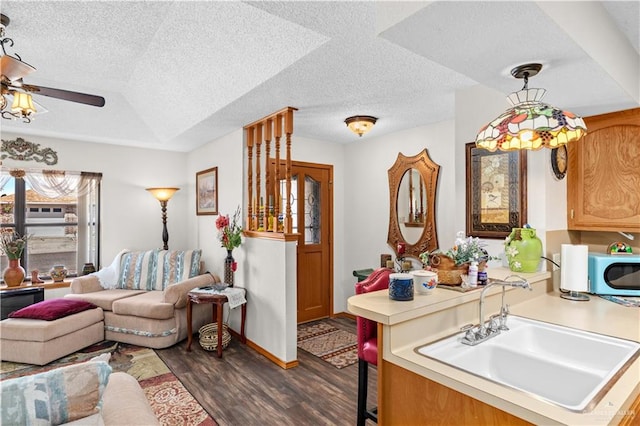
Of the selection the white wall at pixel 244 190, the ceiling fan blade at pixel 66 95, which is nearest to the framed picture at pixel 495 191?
the white wall at pixel 244 190

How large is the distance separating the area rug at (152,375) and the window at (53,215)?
4.83ft

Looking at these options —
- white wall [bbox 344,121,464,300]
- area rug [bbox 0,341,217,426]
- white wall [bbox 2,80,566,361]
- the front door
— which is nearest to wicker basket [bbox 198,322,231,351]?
white wall [bbox 2,80,566,361]

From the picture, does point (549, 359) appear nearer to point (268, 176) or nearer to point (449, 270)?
point (449, 270)

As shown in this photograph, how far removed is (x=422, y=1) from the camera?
1.15m

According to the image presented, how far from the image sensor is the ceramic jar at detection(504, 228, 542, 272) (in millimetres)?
2229

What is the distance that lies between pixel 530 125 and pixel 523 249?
965mm

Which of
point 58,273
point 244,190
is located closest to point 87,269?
point 58,273

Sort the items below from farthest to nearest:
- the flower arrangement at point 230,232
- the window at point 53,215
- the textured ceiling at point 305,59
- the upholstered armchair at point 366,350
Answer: the window at point 53,215
the flower arrangement at point 230,232
the upholstered armchair at point 366,350
the textured ceiling at point 305,59

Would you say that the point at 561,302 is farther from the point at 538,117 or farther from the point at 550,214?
the point at 538,117

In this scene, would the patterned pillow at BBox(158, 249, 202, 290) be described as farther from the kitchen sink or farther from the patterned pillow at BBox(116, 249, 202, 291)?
the kitchen sink

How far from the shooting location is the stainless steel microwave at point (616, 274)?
7.31ft

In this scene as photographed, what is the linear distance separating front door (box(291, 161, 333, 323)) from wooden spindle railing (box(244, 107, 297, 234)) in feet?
2.22

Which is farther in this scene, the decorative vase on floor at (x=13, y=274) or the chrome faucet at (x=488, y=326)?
the decorative vase on floor at (x=13, y=274)

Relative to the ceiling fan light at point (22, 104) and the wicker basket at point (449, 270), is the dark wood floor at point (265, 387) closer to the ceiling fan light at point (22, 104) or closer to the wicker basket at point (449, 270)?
the wicker basket at point (449, 270)
